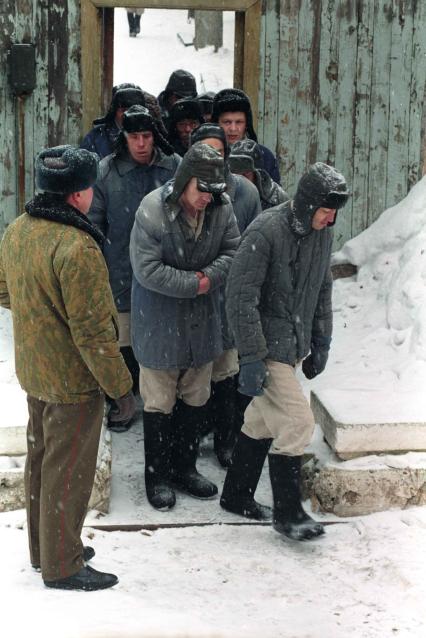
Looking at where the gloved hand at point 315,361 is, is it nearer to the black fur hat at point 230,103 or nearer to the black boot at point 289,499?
the black boot at point 289,499

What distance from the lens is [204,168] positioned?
5.30 metres

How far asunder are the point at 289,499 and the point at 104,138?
2957 millimetres

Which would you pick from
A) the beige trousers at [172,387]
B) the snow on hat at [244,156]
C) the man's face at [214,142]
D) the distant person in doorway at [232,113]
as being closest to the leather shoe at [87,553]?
the beige trousers at [172,387]

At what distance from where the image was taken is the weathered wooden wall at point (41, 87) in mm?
8250

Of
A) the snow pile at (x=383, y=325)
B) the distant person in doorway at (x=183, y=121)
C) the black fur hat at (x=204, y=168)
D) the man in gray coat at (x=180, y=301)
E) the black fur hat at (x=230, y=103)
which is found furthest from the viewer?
the distant person in doorway at (x=183, y=121)

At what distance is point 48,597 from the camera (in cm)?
430

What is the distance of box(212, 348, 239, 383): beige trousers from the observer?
6125 mm

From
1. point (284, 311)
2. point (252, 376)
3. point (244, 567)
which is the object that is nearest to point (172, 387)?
point (252, 376)

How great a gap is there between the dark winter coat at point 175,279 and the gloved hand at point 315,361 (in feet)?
1.66

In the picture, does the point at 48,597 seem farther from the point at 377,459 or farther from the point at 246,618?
the point at 377,459

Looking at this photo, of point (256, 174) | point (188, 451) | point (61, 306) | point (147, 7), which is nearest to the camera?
point (61, 306)

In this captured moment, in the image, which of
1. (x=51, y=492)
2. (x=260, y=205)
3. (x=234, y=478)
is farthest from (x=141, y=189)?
(x=51, y=492)

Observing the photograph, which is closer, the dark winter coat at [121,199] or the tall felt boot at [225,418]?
the tall felt boot at [225,418]

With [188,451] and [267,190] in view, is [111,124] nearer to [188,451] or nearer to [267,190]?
[267,190]
